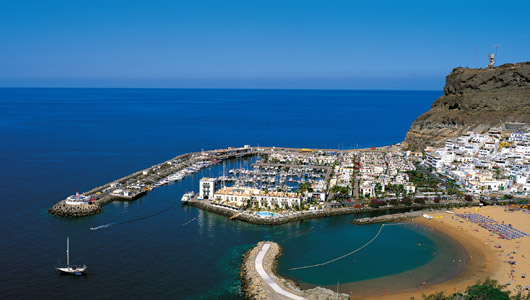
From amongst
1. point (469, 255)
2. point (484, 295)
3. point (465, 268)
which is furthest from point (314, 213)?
point (484, 295)

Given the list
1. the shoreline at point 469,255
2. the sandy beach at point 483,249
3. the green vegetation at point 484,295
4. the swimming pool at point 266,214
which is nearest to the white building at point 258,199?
the swimming pool at point 266,214

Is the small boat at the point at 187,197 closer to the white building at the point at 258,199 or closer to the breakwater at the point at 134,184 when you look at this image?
the white building at the point at 258,199

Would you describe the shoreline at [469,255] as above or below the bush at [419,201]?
below

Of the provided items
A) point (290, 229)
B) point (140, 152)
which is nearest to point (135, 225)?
point (290, 229)

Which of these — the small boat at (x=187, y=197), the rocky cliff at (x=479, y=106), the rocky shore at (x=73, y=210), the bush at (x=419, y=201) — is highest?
the rocky cliff at (x=479, y=106)

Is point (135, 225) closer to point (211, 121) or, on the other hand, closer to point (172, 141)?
point (172, 141)

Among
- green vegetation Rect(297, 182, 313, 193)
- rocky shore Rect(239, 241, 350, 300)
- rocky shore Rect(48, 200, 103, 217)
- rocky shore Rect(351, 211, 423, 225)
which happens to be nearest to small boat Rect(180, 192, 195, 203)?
rocky shore Rect(48, 200, 103, 217)
